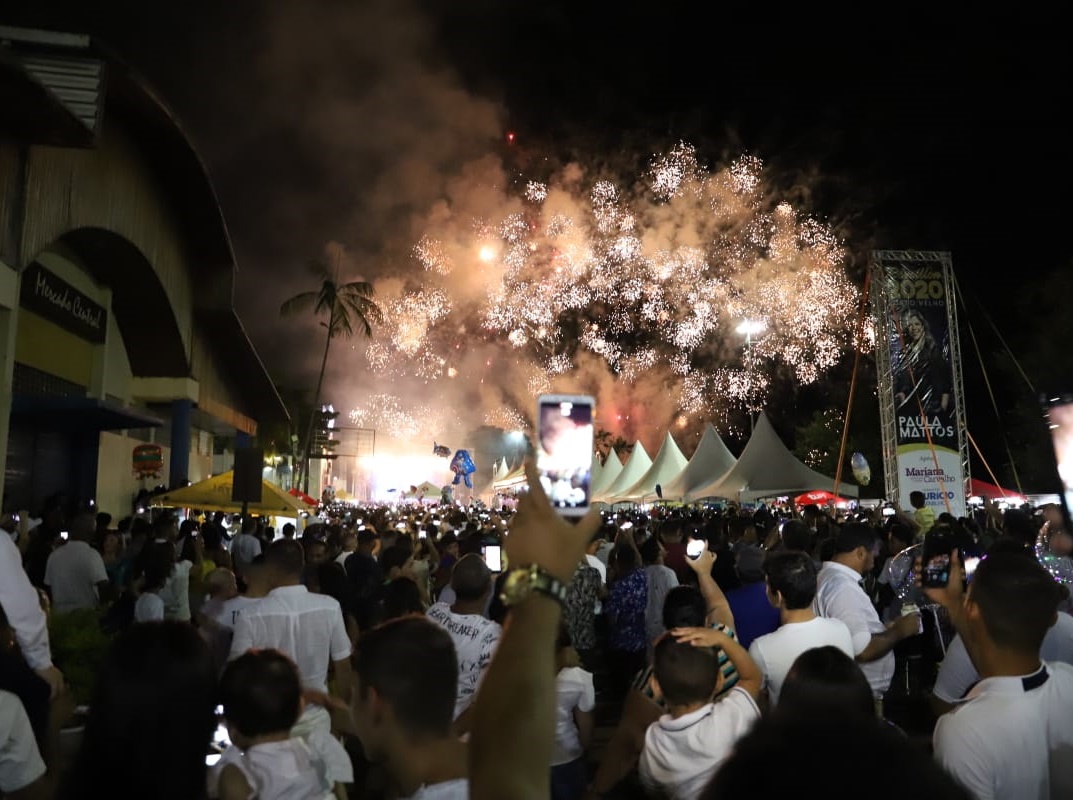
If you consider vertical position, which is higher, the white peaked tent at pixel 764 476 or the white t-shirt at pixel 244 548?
the white peaked tent at pixel 764 476

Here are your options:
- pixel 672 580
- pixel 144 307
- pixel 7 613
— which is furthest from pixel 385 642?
pixel 144 307

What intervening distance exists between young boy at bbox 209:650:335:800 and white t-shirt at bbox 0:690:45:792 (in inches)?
41.5

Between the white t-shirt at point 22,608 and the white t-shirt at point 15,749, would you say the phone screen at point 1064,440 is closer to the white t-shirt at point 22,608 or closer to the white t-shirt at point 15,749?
the white t-shirt at point 15,749

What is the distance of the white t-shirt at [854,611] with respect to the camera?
199 inches

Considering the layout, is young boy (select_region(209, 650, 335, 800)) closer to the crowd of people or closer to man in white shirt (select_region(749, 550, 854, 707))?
the crowd of people

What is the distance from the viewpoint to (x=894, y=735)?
101 cm

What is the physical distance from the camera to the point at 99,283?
20375mm

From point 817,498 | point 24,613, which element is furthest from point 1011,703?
point 817,498

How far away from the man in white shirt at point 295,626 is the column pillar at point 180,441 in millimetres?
19683

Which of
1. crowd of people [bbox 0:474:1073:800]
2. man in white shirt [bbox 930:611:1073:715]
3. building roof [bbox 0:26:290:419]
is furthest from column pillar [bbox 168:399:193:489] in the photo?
man in white shirt [bbox 930:611:1073:715]

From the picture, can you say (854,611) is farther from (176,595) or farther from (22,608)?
(176,595)

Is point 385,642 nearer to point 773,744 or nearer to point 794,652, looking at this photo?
point 773,744

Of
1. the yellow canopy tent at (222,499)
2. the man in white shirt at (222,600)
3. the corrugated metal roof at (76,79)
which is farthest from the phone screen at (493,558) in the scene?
the corrugated metal roof at (76,79)

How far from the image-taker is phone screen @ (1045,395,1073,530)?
10.8 ft
